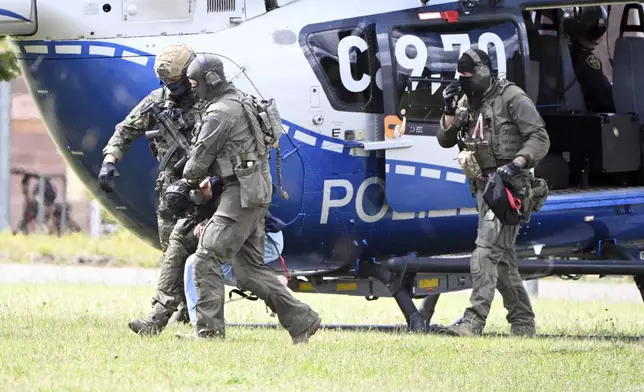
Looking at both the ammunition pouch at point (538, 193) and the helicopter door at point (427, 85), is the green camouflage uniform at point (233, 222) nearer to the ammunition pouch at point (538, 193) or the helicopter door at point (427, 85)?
the helicopter door at point (427, 85)

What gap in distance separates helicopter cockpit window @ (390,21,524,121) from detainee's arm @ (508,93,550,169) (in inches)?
30.1

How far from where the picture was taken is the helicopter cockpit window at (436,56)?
10.5 metres

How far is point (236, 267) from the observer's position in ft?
29.7

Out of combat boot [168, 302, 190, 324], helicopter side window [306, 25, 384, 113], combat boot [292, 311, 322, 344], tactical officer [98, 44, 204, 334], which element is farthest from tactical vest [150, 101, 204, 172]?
combat boot [168, 302, 190, 324]

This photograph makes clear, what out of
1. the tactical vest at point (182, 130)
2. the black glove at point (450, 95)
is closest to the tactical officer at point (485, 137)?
the black glove at point (450, 95)

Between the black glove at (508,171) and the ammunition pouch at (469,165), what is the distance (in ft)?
1.28

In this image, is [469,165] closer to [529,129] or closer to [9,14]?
[529,129]

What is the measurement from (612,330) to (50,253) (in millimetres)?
11801

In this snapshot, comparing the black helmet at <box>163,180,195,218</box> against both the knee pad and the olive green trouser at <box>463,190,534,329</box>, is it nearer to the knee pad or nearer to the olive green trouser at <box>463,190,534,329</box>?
the knee pad

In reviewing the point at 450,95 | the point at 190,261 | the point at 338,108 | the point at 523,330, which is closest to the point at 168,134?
the point at 190,261

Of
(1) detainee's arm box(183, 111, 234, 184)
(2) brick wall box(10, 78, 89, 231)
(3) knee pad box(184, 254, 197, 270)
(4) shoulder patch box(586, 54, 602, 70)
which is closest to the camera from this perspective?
(1) detainee's arm box(183, 111, 234, 184)

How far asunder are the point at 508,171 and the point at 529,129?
0.42m

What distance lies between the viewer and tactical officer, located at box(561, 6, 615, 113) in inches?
488

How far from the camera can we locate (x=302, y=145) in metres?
10.3
